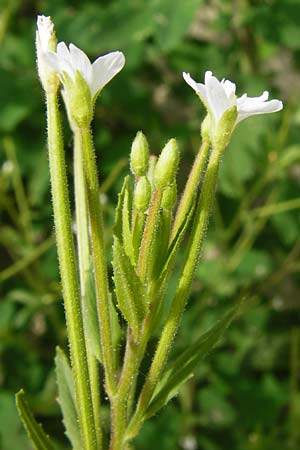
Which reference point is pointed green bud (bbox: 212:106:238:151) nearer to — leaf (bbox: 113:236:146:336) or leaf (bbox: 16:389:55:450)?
leaf (bbox: 113:236:146:336)

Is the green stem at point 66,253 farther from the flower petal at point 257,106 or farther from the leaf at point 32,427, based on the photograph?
the flower petal at point 257,106

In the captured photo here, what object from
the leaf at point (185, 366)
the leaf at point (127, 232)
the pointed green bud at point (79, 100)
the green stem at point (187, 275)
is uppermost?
the pointed green bud at point (79, 100)

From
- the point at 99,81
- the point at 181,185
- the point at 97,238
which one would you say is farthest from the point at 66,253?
the point at 181,185

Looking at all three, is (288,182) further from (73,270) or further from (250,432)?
(73,270)

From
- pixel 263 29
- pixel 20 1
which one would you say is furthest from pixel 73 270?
pixel 20 1

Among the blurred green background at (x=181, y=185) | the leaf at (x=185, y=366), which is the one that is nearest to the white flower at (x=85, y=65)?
the leaf at (x=185, y=366)

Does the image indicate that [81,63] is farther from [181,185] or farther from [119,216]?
[181,185]
